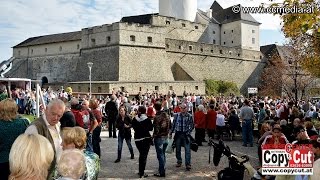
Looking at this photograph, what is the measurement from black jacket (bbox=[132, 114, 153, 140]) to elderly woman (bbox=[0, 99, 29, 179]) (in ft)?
12.7

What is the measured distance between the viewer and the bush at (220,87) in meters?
47.5

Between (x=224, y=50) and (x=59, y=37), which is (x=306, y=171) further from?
(x=59, y=37)

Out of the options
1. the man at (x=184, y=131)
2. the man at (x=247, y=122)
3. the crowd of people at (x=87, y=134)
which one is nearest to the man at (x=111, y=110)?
the crowd of people at (x=87, y=134)

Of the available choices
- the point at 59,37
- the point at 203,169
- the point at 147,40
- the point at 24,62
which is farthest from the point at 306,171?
the point at 24,62

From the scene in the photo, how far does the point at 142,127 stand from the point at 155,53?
3476 centimetres

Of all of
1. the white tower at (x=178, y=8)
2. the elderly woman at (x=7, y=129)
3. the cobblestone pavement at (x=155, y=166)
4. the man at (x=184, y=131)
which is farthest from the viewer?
the white tower at (x=178, y=8)

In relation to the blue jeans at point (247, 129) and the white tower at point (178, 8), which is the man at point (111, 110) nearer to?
the blue jeans at point (247, 129)

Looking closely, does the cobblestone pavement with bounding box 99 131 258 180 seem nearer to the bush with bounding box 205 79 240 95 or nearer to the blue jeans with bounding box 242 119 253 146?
the blue jeans with bounding box 242 119 253 146

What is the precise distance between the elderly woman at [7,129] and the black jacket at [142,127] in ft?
12.7

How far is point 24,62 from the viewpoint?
189ft

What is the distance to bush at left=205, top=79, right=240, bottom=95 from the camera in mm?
47531

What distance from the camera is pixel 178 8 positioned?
57906 millimetres

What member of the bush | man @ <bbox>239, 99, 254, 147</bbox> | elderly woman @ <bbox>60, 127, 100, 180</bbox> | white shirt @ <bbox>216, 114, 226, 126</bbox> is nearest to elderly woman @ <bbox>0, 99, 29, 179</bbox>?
elderly woman @ <bbox>60, 127, 100, 180</bbox>

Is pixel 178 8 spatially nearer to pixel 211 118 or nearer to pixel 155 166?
pixel 211 118
